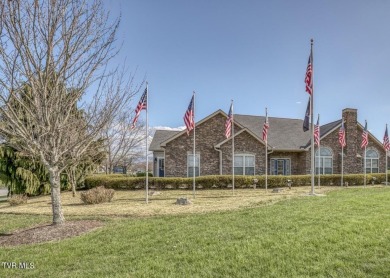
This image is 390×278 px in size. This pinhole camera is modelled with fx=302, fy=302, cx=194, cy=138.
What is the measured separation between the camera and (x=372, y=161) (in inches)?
1125

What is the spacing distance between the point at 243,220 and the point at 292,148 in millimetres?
18399

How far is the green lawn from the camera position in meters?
5.20

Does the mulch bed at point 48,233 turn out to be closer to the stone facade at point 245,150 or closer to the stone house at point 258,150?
the stone house at point 258,150

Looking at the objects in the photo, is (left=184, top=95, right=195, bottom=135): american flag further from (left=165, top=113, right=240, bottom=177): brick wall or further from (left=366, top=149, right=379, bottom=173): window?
(left=366, top=149, right=379, bottom=173): window

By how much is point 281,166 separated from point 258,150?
10.5 ft

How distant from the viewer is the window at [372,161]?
93.4 feet

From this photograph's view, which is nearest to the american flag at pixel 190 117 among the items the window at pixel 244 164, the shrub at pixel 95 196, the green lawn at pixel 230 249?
the shrub at pixel 95 196

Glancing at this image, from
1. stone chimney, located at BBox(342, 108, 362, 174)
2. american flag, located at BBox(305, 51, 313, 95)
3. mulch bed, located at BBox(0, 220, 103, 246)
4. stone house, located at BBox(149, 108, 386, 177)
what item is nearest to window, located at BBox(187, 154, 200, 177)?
stone house, located at BBox(149, 108, 386, 177)

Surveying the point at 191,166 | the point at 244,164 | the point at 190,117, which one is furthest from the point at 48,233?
the point at 244,164

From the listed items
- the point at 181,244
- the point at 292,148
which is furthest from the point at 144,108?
the point at 292,148

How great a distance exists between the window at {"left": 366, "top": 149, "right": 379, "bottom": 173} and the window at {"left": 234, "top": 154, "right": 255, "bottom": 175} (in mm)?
12270

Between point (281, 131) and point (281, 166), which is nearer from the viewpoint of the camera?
point (281, 166)

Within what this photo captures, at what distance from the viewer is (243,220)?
858 centimetres

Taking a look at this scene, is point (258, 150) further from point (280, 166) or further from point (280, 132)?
point (280, 132)
